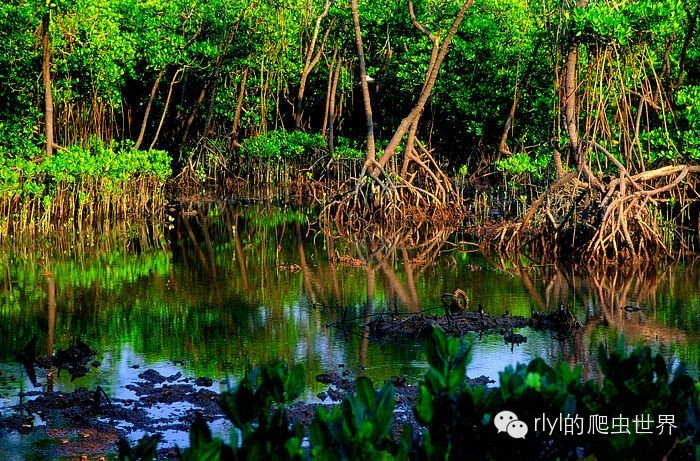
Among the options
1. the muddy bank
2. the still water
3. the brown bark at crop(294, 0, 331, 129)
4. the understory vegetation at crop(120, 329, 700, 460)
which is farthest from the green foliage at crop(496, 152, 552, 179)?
the understory vegetation at crop(120, 329, 700, 460)

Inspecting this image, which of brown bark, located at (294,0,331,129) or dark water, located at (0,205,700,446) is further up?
brown bark, located at (294,0,331,129)

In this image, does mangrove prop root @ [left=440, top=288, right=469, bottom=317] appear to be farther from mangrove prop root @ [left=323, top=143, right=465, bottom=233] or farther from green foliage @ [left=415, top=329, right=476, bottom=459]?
mangrove prop root @ [left=323, top=143, right=465, bottom=233]

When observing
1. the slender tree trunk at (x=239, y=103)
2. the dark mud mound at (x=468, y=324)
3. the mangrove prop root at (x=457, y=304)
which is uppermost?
the slender tree trunk at (x=239, y=103)

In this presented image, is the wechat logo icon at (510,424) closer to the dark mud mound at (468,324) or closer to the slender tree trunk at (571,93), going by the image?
the dark mud mound at (468,324)

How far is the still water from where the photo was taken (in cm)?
809

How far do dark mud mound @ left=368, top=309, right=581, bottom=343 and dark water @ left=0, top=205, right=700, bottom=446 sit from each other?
165mm

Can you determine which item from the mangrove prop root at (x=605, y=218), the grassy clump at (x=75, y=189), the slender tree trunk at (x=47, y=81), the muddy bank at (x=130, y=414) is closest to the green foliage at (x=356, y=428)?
the muddy bank at (x=130, y=414)

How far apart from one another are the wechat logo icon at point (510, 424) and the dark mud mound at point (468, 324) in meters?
4.99

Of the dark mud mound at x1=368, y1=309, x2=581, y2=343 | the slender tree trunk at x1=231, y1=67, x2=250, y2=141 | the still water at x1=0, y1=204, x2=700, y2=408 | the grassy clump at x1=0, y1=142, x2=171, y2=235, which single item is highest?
the slender tree trunk at x1=231, y1=67, x2=250, y2=141

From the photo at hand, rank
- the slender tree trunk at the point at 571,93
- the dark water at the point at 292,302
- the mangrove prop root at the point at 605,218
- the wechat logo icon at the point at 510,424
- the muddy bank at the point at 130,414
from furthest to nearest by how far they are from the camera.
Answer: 1. the slender tree trunk at the point at 571,93
2. the mangrove prop root at the point at 605,218
3. the dark water at the point at 292,302
4. the muddy bank at the point at 130,414
5. the wechat logo icon at the point at 510,424

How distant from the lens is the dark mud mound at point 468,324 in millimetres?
8953

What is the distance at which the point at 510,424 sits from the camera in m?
3.74

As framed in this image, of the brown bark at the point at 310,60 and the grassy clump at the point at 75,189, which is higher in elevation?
the brown bark at the point at 310,60

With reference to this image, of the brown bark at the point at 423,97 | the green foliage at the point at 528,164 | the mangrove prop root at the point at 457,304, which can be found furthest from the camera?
the brown bark at the point at 423,97
